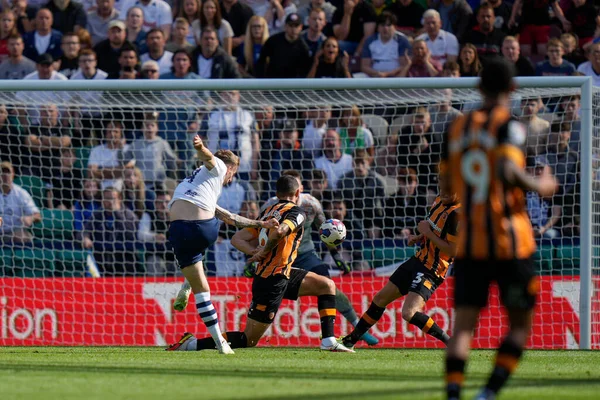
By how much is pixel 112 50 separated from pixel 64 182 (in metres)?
2.71

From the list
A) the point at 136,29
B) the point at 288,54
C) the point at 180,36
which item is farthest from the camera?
the point at 136,29

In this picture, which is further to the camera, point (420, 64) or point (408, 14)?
point (408, 14)

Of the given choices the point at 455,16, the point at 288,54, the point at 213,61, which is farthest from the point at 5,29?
the point at 455,16

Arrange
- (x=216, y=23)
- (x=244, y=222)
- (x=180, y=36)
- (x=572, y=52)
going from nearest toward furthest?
(x=244, y=222) < (x=572, y=52) < (x=180, y=36) < (x=216, y=23)

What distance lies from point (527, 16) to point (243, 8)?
4.45m

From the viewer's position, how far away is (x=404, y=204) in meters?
13.2

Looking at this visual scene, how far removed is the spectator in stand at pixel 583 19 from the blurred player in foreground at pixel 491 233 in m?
10.4

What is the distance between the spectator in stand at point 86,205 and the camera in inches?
530

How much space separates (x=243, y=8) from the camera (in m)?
16.2

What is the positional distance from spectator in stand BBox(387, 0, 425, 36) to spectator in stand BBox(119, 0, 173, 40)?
3.56m

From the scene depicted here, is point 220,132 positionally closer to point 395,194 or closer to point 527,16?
point 395,194

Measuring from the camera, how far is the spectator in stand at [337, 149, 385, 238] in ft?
43.2

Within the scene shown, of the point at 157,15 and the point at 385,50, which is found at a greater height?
the point at 157,15

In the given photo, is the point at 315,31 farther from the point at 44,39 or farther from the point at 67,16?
the point at 44,39
